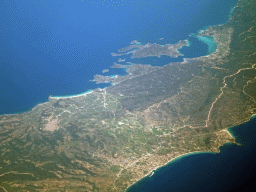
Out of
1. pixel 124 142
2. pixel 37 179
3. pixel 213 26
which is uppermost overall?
pixel 213 26

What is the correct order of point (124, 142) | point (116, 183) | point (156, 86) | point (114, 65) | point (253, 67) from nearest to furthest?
point (116, 183) < point (124, 142) < point (253, 67) < point (156, 86) < point (114, 65)

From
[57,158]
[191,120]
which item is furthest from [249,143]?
[57,158]

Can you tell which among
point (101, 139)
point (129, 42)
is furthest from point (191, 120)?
point (129, 42)

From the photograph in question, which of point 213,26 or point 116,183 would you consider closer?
point 116,183

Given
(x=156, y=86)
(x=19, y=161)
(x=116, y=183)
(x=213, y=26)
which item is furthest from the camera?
(x=213, y=26)

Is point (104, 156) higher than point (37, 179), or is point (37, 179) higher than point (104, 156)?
point (104, 156)

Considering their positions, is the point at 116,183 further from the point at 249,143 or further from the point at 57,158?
the point at 249,143

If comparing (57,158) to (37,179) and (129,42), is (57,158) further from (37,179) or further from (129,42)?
(129,42)
